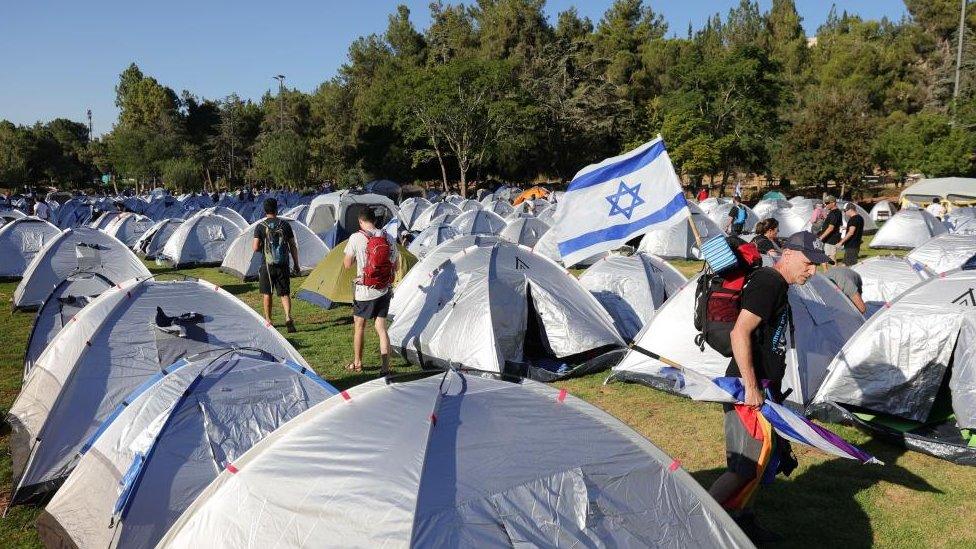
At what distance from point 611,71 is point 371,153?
20.6 m

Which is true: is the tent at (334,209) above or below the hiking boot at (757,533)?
above

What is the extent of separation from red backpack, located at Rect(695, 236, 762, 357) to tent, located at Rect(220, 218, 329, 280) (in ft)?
40.5

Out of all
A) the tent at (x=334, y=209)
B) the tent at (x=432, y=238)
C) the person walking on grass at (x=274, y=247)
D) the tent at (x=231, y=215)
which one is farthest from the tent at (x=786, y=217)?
the person walking on grass at (x=274, y=247)

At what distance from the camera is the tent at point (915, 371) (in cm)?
586

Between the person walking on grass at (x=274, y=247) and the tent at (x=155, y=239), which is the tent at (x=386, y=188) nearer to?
the tent at (x=155, y=239)

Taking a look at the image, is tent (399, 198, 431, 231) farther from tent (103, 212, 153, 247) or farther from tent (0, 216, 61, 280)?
tent (0, 216, 61, 280)

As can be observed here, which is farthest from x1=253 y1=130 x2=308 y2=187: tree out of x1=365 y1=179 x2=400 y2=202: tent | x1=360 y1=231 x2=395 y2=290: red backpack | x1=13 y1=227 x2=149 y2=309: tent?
x1=360 y1=231 x2=395 y2=290: red backpack

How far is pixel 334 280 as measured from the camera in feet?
39.1

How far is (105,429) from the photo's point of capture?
14.8ft

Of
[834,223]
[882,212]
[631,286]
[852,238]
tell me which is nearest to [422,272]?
[631,286]

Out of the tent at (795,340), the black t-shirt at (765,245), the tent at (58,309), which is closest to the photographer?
the tent at (795,340)

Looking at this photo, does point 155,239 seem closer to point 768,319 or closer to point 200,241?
point 200,241

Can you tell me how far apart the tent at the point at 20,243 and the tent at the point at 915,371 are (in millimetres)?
16630

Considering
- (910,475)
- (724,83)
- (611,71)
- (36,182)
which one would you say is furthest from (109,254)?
(36,182)
